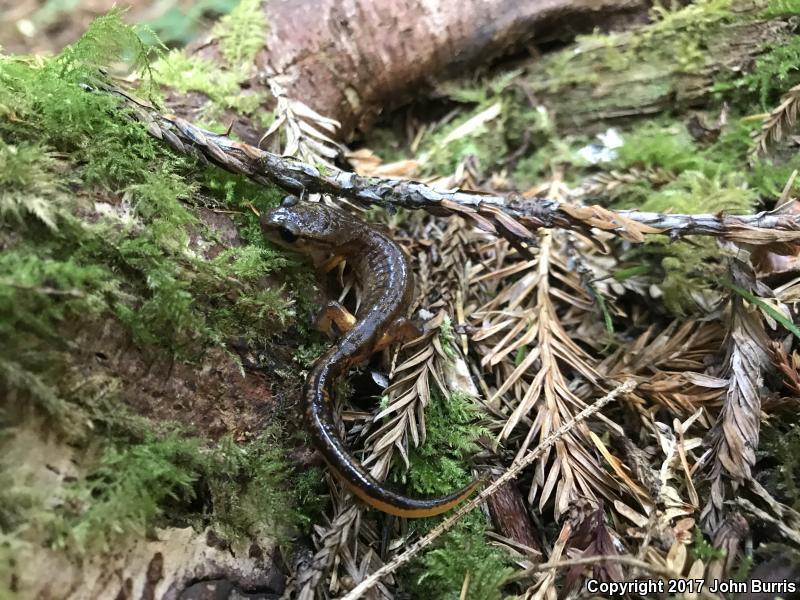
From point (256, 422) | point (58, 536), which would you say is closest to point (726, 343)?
point (256, 422)

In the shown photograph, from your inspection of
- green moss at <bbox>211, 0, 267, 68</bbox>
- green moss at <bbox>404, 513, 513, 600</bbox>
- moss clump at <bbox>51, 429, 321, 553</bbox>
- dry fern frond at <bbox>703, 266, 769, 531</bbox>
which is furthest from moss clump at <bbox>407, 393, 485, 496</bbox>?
green moss at <bbox>211, 0, 267, 68</bbox>

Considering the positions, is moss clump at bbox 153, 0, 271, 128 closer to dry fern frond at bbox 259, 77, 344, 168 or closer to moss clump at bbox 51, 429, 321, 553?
dry fern frond at bbox 259, 77, 344, 168

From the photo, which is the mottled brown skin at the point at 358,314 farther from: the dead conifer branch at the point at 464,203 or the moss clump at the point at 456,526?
the dead conifer branch at the point at 464,203

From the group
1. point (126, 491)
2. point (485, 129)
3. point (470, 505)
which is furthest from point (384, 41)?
point (126, 491)

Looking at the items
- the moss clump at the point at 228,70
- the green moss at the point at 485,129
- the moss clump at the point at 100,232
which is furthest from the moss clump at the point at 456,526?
the moss clump at the point at 228,70

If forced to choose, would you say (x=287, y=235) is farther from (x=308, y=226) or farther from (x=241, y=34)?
(x=241, y=34)

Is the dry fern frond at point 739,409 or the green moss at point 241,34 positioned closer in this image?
the dry fern frond at point 739,409
